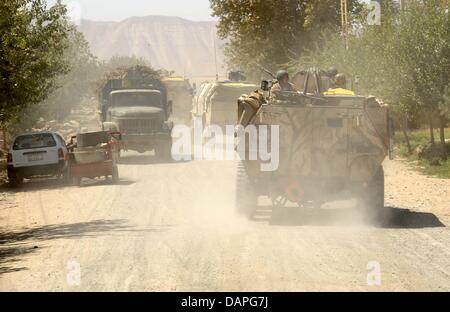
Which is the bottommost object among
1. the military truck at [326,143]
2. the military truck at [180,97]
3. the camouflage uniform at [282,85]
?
the military truck at [180,97]

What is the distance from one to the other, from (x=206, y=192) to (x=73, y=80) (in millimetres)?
53089

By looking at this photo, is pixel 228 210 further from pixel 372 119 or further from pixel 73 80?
pixel 73 80

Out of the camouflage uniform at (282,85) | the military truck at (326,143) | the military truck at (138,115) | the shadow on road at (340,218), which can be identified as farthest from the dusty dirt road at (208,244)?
the military truck at (138,115)

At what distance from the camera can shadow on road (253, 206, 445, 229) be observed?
14.6 m

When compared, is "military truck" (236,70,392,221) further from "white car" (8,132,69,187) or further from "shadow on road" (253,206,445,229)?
"white car" (8,132,69,187)

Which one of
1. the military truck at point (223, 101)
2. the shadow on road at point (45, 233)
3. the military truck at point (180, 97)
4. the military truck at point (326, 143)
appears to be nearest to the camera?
the shadow on road at point (45, 233)

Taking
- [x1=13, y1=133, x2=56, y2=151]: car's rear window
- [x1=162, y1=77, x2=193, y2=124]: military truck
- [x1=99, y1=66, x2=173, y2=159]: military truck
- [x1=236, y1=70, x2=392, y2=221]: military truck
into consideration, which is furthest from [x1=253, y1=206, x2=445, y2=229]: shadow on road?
[x1=162, y1=77, x2=193, y2=124]: military truck

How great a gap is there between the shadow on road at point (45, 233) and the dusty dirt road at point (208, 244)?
0.02 meters

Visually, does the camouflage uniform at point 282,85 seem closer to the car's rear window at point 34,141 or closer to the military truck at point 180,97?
the car's rear window at point 34,141

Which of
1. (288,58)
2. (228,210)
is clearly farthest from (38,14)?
(288,58)

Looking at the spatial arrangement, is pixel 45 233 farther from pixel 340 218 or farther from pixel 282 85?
pixel 340 218

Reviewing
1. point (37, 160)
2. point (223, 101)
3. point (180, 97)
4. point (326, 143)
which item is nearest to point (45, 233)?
point (326, 143)

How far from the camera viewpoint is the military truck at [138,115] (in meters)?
30.7
